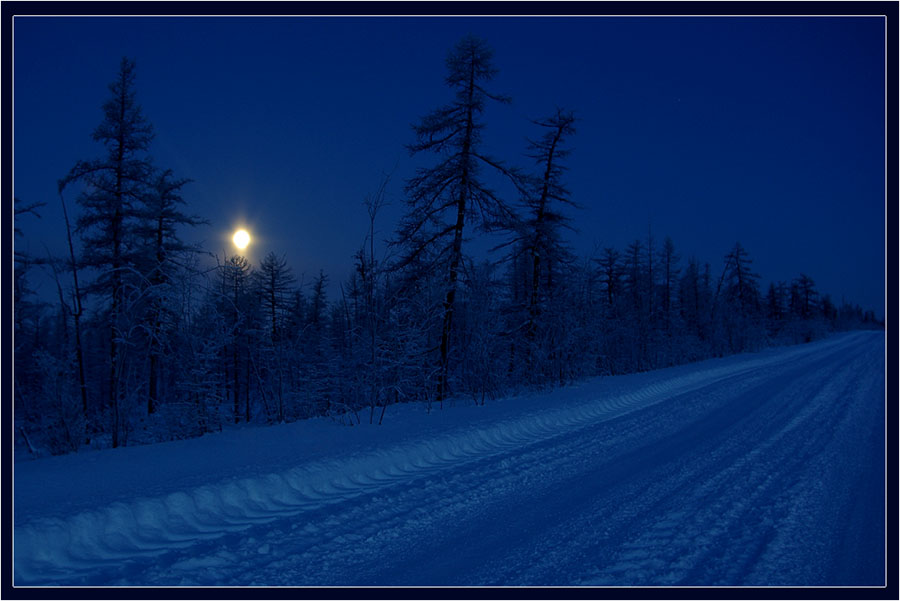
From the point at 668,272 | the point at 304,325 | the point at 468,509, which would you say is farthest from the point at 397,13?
the point at 668,272

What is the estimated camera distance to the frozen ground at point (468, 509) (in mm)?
3551

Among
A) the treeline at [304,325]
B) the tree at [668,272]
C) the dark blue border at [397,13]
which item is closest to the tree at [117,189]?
the treeline at [304,325]

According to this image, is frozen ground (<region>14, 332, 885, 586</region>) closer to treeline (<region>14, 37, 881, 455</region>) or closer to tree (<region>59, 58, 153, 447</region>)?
treeline (<region>14, 37, 881, 455</region>)

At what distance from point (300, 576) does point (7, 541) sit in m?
2.38

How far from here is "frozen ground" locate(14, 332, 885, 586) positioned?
140 inches

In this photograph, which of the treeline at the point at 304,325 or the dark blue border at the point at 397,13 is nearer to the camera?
the dark blue border at the point at 397,13

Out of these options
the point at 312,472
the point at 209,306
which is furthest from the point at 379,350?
the point at 312,472

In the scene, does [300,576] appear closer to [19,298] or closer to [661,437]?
[661,437]

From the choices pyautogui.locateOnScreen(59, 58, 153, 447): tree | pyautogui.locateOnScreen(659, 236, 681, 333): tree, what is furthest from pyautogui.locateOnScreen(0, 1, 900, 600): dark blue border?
pyautogui.locateOnScreen(659, 236, 681, 333): tree

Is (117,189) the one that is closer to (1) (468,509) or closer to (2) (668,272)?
(1) (468,509)

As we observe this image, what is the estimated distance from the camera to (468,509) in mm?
4727

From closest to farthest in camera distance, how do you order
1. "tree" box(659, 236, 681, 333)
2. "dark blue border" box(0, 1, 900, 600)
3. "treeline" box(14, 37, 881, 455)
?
"dark blue border" box(0, 1, 900, 600), "treeline" box(14, 37, 881, 455), "tree" box(659, 236, 681, 333)

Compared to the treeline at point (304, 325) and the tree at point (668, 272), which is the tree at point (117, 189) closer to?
the treeline at point (304, 325)

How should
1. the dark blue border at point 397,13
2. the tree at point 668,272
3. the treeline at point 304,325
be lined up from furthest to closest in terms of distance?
the tree at point 668,272, the treeline at point 304,325, the dark blue border at point 397,13
